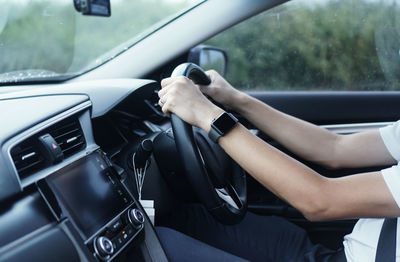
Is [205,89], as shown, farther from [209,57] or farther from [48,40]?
[48,40]

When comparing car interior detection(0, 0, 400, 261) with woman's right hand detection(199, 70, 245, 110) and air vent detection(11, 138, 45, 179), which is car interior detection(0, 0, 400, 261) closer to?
air vent detection(11, 138, 45, 179)

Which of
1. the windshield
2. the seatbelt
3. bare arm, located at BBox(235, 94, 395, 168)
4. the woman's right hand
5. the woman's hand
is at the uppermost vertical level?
the windshield

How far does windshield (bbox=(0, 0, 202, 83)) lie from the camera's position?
5.45 feet

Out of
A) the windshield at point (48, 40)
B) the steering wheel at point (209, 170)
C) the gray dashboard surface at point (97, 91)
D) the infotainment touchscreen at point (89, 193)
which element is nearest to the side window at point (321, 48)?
the windshield at point (48, 40)

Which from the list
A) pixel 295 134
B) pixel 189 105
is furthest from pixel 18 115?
pixel 295 134

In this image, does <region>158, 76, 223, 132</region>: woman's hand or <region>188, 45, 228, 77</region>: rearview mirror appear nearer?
<region>158, 76, 223, 132</region>: woman's hand

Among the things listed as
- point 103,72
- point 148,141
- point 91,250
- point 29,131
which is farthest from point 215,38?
point 91,250

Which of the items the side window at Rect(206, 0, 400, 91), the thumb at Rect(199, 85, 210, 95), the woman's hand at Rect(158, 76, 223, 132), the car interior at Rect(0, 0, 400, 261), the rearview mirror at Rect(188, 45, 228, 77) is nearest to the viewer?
the car interior at Rect(0, 0, 400, 261)

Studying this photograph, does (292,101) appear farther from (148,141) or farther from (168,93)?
(168,93)

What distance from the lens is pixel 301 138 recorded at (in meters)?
1.63

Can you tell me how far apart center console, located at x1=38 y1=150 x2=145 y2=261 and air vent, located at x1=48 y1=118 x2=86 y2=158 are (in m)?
0.05

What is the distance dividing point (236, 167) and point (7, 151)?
70cm

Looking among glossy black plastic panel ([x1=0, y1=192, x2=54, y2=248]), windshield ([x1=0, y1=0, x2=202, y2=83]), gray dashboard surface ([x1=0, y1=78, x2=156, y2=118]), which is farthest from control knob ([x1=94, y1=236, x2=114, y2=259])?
windshield ([x1=0, y1=0, x2=202, y2=83])

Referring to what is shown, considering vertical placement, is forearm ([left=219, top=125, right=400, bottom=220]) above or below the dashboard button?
above
